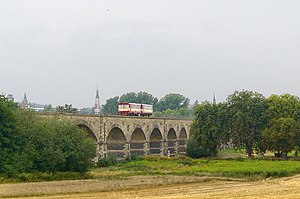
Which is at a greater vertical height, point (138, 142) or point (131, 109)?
point (131, 109)

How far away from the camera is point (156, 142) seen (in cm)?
8281

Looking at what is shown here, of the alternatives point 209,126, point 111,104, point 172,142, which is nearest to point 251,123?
point 209,126

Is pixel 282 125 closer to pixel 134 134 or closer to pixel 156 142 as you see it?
pixel 134 134

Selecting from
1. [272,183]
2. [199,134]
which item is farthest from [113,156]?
[272,183]

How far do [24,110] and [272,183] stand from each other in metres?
22.3

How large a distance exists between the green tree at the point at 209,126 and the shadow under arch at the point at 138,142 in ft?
24.8

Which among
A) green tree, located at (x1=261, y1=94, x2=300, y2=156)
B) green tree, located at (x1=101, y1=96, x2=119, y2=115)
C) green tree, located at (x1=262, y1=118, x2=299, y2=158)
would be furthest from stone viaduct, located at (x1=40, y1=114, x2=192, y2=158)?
green tree, located at (x1=101, y1=96, x2=119, y2=115)

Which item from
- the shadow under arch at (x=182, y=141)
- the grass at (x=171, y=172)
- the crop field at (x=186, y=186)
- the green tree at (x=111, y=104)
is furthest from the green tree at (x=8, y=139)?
the green tree at (x=111, y=104)

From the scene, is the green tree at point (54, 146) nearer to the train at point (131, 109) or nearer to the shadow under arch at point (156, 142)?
the train at point (131, 109)

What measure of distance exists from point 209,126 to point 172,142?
21390 mm

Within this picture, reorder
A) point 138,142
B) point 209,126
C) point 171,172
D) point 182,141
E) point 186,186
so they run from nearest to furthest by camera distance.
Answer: point 186,186, point 171,172, point 209,126, point 138,142, point 182,141

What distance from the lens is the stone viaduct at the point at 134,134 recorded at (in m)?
60.9

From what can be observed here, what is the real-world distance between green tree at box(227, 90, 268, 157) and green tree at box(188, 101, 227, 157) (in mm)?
1477

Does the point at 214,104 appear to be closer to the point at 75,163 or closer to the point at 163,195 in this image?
the point at 75,163
